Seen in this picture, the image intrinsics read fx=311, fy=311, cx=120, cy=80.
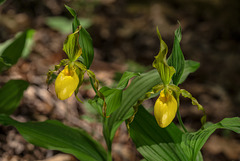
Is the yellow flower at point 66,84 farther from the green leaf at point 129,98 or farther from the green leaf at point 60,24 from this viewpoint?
the green leaf at point 60,24

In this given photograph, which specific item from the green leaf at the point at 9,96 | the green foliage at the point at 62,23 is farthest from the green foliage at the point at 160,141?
the green foliage at the point at 62,23

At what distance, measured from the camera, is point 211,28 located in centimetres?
488

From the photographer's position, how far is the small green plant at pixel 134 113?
1481 mm

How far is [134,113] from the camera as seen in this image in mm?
1509

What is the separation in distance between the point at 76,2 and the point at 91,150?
3.45m

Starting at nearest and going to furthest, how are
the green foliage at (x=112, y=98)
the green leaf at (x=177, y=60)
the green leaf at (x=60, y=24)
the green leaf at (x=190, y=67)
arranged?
the green leaf at (x=177, y=60)
the green foliage at (x=112, y=98)
the green leaf at (x=190, y=67)
the green leaf at (x=60, y=24)

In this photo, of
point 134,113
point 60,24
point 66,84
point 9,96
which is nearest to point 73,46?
point 66,84

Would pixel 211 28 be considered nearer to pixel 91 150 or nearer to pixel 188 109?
pixel 188 109

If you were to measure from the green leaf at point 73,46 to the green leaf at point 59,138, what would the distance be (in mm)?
447

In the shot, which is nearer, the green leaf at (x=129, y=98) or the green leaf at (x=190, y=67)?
A: the green leaf at (x=129, y=98)

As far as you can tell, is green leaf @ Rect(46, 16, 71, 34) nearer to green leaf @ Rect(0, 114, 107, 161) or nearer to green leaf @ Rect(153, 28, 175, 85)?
green leaf @ Rect(0, 114, 107, 161)

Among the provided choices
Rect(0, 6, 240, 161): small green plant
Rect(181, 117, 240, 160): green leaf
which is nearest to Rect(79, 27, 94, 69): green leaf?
Rect(0, 6, 240, 161): small green plant

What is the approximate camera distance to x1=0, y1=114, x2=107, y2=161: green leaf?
1676 mm

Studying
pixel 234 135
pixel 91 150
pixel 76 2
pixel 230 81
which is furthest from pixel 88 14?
pixel 91 150
